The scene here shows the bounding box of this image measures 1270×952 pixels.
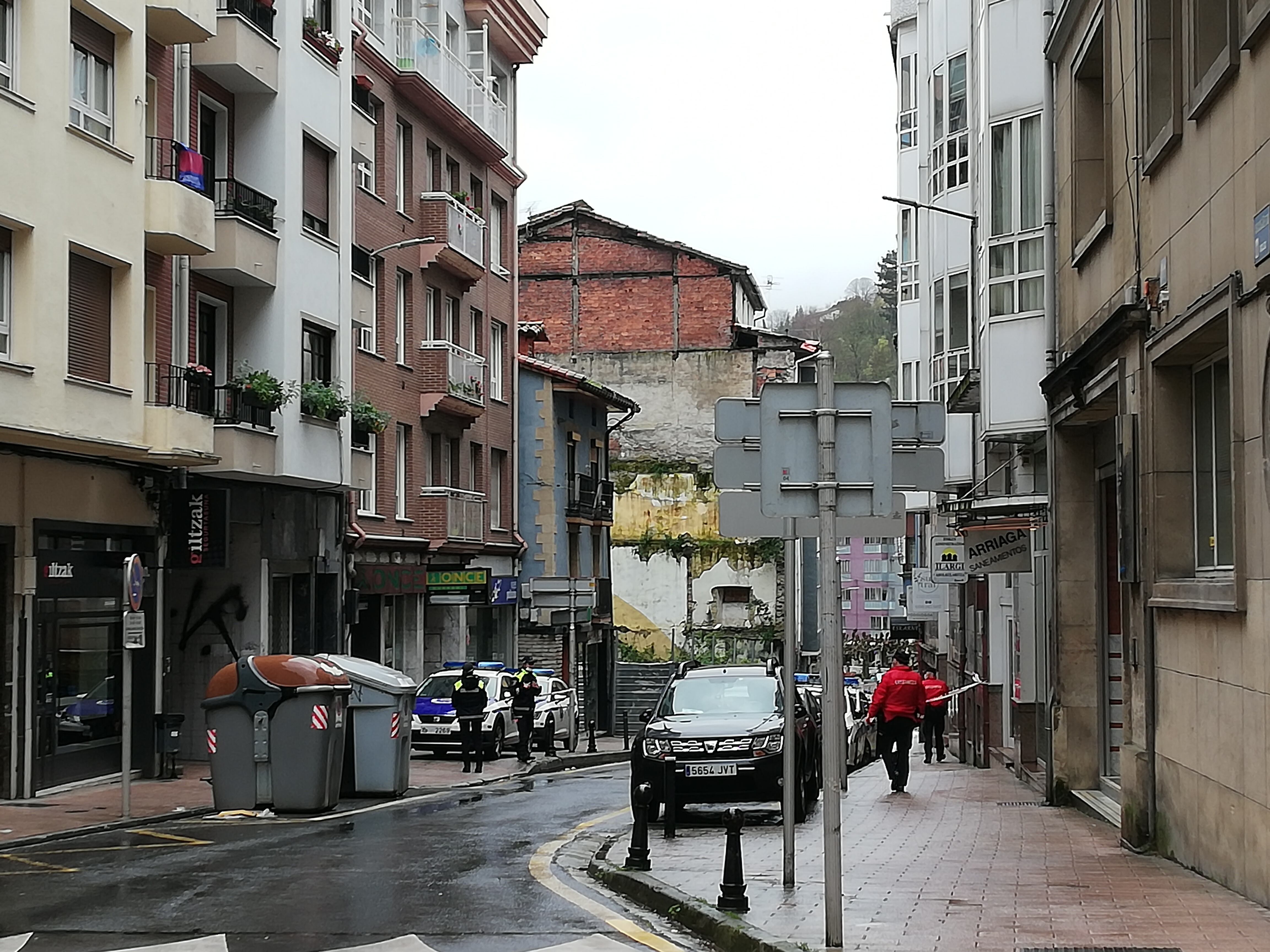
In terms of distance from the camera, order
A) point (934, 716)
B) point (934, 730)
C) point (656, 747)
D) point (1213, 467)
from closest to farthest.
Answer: point (1213, 467) → point (656, 747) → point (934, 716) → point (934, 730)

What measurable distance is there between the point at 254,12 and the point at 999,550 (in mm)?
14300

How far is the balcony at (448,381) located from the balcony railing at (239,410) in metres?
10.9

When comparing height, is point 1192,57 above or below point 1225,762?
above

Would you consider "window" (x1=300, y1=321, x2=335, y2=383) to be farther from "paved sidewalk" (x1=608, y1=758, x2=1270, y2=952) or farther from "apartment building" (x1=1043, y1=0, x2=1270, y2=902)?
"apartment building" (x1=1043, y1=0, x2=1270, y2=902)

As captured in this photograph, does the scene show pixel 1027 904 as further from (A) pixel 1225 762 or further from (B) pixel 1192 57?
(B) pixel 1192 57

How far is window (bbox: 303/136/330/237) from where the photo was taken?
28984mm

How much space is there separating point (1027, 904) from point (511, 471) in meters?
34.6

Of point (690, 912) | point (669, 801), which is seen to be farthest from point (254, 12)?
point (690, 912)

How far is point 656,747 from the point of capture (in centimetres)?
1805

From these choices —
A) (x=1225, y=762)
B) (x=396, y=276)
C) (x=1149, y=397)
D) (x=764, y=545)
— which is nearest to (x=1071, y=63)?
(x=1149, y=397)

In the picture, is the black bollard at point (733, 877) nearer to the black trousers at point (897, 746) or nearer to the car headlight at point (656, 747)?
the car headlight at point (656, 747)

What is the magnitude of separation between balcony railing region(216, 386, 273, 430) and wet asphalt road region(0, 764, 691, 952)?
28.2 feet

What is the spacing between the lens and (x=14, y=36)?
1986cm

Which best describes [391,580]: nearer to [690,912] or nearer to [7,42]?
[7,42]
